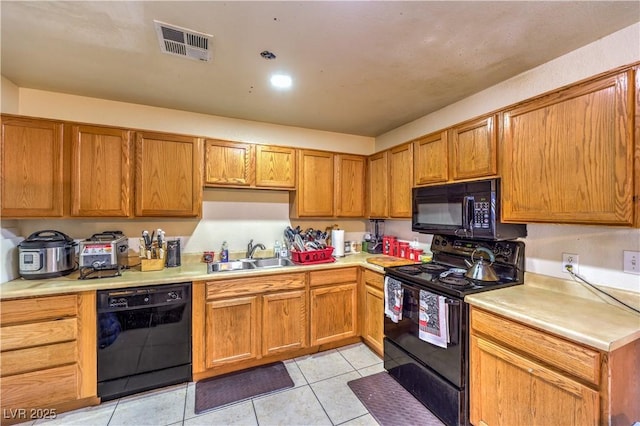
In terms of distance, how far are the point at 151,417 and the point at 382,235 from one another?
110 inches

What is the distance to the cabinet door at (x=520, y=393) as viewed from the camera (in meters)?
1.19

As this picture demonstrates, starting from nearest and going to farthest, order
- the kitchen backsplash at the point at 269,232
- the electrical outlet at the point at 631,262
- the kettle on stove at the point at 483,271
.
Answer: the electrical outlet at the point at 631,262, the kitchen backsplash at the point at 269,232, the kettle on stove at the point at 483,271

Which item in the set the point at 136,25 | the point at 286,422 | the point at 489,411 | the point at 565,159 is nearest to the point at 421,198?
the point at 565,159

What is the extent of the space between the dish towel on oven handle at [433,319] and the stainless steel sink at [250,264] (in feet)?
4.26

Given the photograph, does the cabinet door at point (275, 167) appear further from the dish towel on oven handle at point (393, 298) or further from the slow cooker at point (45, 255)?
the slow cooker at point (45, 255)

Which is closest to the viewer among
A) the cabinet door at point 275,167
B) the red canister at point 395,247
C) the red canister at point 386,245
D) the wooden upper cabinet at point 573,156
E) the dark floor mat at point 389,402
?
the wooden upper cabinet at point 573,156

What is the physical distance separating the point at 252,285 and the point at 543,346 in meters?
2.00

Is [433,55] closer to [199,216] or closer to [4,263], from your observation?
[199,216]

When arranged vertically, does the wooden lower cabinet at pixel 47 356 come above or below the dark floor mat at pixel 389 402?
above

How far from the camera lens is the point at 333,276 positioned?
269 cm

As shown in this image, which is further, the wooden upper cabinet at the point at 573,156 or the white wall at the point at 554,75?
the white wall at the point at 554,75

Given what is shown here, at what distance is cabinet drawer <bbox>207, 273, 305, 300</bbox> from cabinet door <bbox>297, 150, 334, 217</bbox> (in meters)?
0.77

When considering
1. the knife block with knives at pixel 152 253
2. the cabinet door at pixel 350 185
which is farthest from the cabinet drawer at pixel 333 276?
the knife block with knives at pixel 152 253

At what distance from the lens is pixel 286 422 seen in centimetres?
180
